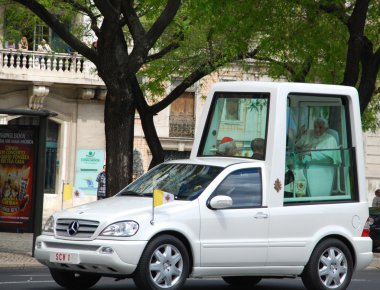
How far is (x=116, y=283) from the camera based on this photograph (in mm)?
16594

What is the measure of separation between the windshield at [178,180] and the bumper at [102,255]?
3.79 ft

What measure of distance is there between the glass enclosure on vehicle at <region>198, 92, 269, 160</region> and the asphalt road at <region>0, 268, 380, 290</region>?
1.85 m

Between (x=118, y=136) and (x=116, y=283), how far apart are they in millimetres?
5387

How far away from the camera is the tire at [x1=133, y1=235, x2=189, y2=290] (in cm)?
1364

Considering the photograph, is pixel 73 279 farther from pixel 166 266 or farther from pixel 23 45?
pixel 23 45

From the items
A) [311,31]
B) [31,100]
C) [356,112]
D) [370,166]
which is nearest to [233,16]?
[311,31]

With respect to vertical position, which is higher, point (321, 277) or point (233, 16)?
point (233, 16)

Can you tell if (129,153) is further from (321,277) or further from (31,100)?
(31,100)

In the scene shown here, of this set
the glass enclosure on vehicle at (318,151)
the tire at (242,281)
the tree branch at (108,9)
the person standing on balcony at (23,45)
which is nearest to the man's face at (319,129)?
the glass enclosure on vehicle at (318,151)

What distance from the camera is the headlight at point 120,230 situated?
13625 mm

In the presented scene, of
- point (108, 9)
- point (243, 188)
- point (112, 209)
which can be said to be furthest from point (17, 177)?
point (112, 209)

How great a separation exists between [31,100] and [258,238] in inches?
1012

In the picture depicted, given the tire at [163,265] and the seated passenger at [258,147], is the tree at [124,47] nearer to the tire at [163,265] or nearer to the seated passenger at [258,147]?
the seated passenger at [258,147]

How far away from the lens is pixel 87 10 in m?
25.6
